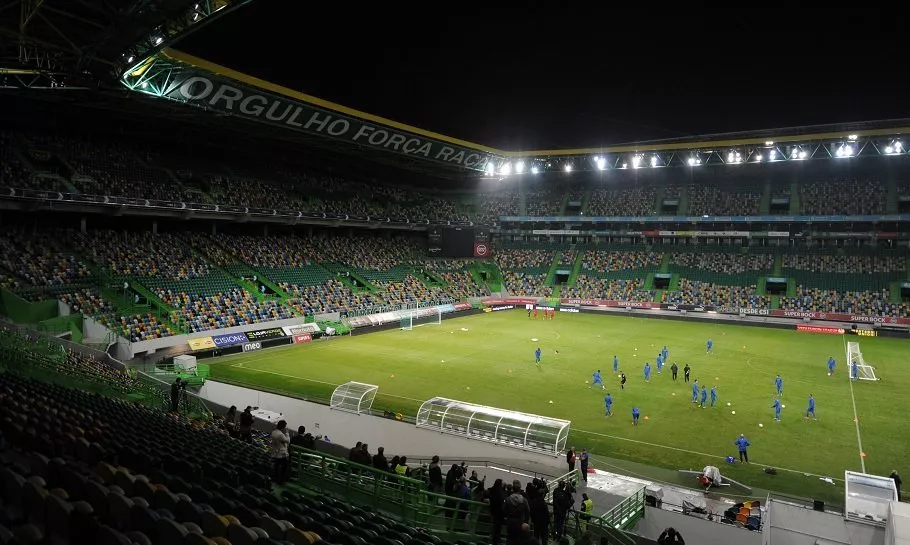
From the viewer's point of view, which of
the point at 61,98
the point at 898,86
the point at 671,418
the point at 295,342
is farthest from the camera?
the point at 295,342

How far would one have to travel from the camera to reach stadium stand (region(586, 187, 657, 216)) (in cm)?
6888

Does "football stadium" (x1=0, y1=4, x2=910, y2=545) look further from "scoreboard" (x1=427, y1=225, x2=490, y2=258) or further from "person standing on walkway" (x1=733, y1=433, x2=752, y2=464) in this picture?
"scoreboard" (x1=427, y1=225, x2=490, y2=258)

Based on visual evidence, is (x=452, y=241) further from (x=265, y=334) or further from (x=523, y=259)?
(x=265, y=334)

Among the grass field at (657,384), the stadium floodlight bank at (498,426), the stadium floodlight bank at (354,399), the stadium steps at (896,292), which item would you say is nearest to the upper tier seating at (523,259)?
the grass field at (657,384)

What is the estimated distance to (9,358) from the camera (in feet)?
61.7

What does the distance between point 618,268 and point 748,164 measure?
17926 millimetres

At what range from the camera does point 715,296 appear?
186 ft

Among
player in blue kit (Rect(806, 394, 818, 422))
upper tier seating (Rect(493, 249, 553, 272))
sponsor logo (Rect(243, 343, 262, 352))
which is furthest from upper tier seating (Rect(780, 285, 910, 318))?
sponsor logo (Rect(243, 343, 262, 352))

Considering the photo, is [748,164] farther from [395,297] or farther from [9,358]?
[9,358]

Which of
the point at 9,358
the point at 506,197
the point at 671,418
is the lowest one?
the point at 671,418

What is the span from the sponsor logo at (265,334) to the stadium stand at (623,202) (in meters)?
43.7

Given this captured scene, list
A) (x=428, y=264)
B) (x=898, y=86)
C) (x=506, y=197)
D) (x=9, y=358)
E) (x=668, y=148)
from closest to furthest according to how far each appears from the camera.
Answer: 1. (x=9, y=358)
2. (x=898, y=86)
3. (x=668, y=148)
4. (x=428, y=264)
5. (x=506, y=197)

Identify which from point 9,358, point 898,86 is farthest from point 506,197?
point 9,358

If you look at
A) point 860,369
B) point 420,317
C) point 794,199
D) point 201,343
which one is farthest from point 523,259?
point 201,343
